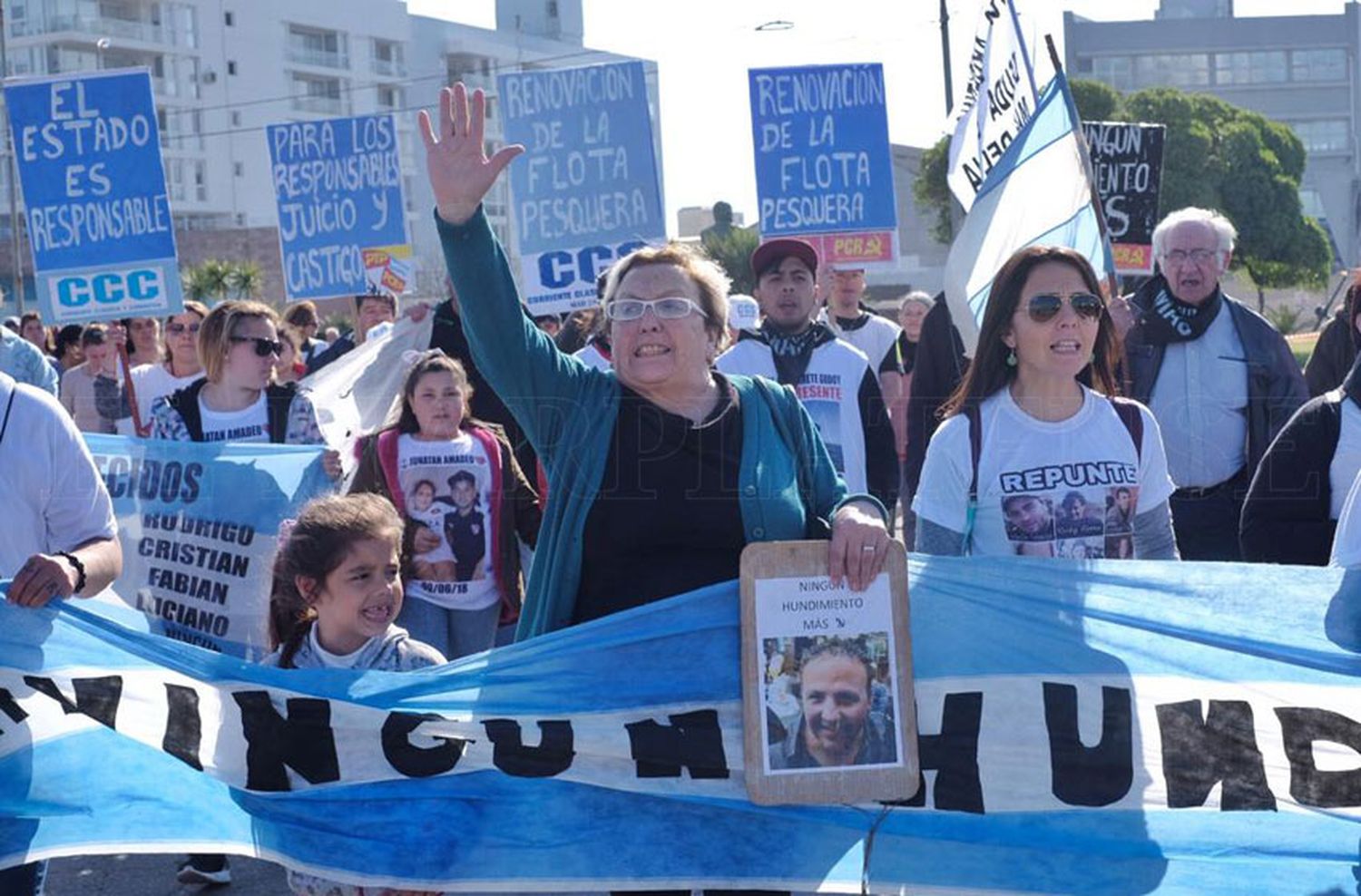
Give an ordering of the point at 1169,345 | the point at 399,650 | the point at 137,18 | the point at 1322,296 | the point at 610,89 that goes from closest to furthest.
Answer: the point at 399,650, the point at 1169,345, the point at 610,89, the point at 1322,296, the point at 137,18

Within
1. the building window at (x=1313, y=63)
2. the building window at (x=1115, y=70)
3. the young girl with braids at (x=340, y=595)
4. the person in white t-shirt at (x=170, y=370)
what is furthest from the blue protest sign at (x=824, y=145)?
the building window at (x=1313, y=63)

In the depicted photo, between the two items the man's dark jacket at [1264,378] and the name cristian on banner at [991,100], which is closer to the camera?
the man's dark jacket at [1264,378]

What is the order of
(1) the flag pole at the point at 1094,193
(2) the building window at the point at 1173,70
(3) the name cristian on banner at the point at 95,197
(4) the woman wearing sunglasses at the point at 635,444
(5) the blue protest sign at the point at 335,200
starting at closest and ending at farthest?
(4) the woman wearing sunglasses at the point at 635,444, (1) the flag pole at the point at 1094,193, (3) the name cristian on banner at the point at 95,197, (5) the blue protest sign at the point at 335,200, (2) the building window at the point at 1173,70

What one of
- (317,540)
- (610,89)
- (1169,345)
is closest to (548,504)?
(317,540)

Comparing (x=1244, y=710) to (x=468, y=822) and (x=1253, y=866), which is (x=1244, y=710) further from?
(x=468, y=822)

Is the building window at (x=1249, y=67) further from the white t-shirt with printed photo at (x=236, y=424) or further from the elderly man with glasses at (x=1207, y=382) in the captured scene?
the white t-shirt with printed photo at (x=236, y=424)

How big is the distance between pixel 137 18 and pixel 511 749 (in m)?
79.6

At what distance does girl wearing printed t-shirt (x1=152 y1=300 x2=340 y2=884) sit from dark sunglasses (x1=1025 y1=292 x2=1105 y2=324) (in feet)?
11.5

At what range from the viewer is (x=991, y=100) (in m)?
7.39

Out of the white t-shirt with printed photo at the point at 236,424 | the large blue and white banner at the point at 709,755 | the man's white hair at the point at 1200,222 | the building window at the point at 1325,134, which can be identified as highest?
the building window at the point at 1325,134

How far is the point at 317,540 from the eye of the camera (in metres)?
4.51

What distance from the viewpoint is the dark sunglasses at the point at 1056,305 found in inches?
181

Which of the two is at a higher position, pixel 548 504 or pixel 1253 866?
pixel 548 504

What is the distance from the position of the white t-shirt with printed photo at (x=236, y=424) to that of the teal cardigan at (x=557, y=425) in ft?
12.1
